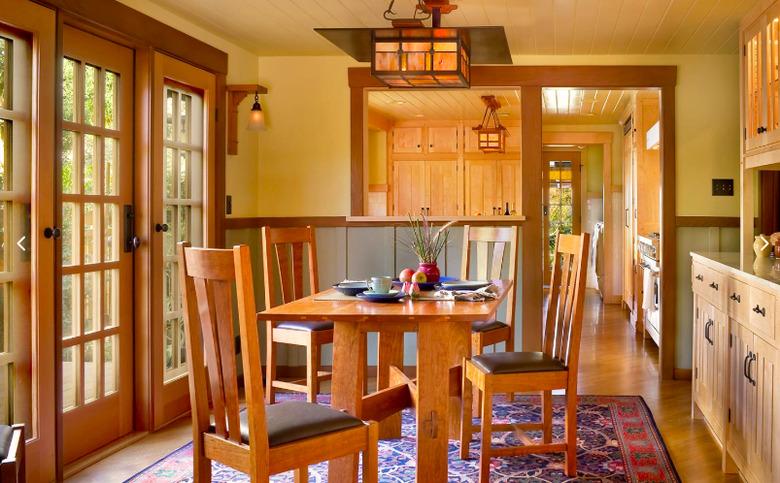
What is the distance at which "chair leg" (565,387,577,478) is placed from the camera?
3033mm

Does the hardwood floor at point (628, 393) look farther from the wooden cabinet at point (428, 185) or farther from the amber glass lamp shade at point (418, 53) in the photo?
the wooden cabinet at point (428, 185)

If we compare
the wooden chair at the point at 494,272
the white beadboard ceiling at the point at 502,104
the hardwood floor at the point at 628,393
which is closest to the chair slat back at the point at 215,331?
the hardwood floor at the point at 628,393

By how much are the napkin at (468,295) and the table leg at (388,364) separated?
58 cm

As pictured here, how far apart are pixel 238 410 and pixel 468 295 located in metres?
1.18

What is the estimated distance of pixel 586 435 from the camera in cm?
371

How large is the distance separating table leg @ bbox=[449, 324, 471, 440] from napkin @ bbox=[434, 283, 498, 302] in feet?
0.41

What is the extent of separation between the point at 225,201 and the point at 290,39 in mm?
1072

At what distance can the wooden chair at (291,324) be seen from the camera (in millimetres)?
3643

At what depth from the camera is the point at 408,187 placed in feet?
32.2

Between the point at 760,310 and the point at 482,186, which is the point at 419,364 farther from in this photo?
the point at 482,186

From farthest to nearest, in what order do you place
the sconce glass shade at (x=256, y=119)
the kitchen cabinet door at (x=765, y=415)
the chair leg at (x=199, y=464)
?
the sconce glass shade at (x=256, y=119)
the kitchen cabinet door at (x=765, y=415)
the chair leg at (x=199, y=464)

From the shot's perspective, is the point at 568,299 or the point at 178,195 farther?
the point at 178,195

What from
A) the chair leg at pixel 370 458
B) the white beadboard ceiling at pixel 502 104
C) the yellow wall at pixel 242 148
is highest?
the white beadboard ceiling at pixel 502 104

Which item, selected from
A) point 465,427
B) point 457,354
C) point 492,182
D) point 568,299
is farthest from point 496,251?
point 492,182
